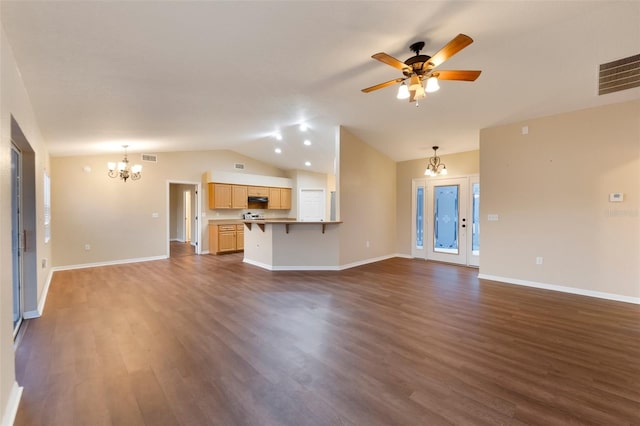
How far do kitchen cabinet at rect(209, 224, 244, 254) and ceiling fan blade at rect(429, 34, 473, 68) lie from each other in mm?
6768

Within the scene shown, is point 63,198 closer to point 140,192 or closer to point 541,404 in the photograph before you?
point 140,192

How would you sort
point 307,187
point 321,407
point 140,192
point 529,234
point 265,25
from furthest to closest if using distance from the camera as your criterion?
point 307,187 → point 140,192 → point 529,234 → point 265,25 → point 321,407

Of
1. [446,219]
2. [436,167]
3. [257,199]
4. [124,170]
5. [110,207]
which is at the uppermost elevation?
[436,167]

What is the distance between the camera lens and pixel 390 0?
2.12 m

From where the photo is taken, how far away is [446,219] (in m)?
6.80

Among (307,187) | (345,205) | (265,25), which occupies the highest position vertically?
(265,25)

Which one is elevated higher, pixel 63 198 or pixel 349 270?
pixel 63 198

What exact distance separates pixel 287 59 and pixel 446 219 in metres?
5.44

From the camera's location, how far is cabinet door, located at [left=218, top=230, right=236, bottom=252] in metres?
7.86

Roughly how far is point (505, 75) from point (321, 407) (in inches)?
158

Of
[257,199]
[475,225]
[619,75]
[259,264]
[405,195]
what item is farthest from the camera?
[257,199]

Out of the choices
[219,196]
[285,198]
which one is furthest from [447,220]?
[219,196]

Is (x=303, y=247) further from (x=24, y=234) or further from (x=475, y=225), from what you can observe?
(x=24, y=234)

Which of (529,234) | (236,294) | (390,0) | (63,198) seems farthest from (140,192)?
(529,234)
